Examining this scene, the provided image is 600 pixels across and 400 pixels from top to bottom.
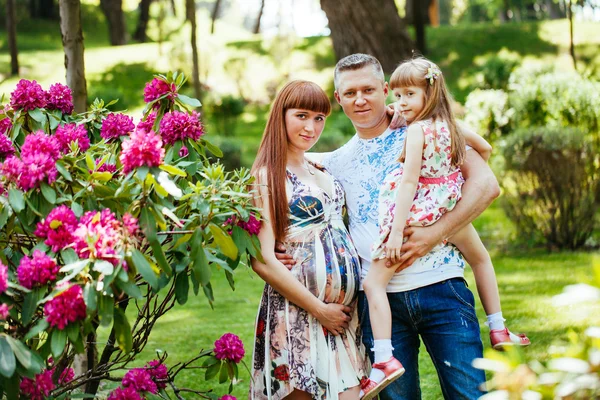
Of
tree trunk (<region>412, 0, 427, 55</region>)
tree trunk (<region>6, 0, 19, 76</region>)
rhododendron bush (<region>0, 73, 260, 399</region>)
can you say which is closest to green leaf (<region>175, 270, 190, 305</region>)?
rhododendron bush (<region>0, 73, 260, 399</region>)

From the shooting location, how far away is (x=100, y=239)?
2.60 m

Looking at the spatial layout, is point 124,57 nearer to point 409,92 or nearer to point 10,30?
point 10,30

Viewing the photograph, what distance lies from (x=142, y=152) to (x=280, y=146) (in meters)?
1.10

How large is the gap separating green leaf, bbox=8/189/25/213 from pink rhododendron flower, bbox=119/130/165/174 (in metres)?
0.43

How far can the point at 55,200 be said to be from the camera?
2.84 metres

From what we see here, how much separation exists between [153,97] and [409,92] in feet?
4.10

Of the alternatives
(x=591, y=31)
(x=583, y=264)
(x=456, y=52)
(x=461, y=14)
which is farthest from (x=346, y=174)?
(x=461, y=14)

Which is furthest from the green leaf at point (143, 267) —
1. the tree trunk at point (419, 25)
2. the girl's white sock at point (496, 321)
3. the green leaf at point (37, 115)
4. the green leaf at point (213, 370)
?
the tree trunk at point (419, 25)

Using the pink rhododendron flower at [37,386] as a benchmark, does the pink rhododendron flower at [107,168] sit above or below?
above

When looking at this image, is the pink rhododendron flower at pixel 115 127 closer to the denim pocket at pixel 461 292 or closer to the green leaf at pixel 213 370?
the green leaf at pixel 213 370

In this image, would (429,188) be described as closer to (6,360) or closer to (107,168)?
(107,168)

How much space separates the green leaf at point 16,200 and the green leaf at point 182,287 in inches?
27.3

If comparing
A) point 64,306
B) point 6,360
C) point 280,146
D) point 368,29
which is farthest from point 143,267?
point 368,29

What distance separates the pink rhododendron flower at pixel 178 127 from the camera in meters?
3.22
